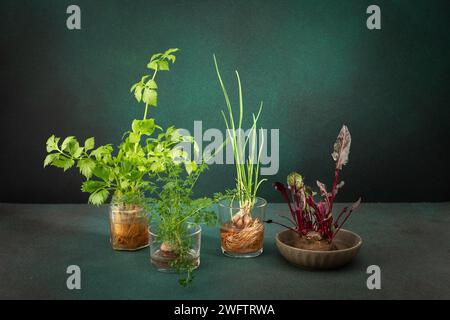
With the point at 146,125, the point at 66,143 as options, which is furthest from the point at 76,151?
the point at 146,125

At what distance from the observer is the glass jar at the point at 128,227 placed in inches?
58.7

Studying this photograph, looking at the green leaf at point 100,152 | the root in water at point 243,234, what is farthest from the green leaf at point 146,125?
the root in water at point 243,234

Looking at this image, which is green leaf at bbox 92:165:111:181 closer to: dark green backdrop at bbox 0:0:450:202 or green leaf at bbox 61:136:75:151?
green leaf at bbox 61:136:75:151

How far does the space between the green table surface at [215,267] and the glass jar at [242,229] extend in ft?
0.09

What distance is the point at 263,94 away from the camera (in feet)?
6.68

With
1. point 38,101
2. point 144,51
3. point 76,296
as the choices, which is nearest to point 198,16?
point 144,51

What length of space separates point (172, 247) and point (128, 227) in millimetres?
196

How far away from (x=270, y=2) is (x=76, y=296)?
1.28 meters

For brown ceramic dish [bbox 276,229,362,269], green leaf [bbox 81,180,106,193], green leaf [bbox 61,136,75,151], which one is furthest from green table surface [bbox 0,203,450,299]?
green leaf [bbox 61,136,75,151]

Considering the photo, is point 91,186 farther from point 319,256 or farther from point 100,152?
point 319,256
